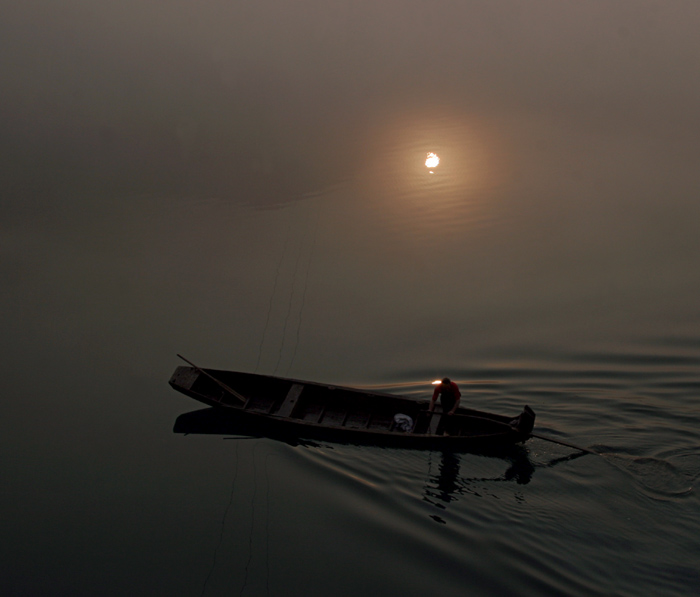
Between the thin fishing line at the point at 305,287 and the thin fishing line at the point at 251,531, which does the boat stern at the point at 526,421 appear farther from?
the thin fishing line at the point at 305,287

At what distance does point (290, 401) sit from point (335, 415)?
1.08m

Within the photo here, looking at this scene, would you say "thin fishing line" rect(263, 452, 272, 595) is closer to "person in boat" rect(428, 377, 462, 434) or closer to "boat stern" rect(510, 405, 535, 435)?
"person in boat" rect(428, 377, 462, 434)

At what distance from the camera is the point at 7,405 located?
1489 centimetres

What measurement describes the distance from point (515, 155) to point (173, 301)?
18.7 metres

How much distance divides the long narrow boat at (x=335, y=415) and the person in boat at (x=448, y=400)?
9 centimetres

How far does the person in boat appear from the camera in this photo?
1281 centimetres

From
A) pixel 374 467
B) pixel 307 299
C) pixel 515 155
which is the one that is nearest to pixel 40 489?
pixel 374 467

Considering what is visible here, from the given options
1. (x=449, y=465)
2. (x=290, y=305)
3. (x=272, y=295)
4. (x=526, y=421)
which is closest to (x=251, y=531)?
(x=449, y=465)

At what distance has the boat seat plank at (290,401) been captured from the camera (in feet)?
45.3

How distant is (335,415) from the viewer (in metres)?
14.1

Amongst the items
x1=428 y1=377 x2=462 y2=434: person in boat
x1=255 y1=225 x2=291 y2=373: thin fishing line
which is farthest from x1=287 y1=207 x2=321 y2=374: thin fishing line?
x1=428 y1=377 x2=462 y2=434: person in boat

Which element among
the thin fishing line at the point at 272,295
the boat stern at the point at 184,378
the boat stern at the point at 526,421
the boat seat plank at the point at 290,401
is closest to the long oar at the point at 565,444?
the boat stern at the point at 526,421

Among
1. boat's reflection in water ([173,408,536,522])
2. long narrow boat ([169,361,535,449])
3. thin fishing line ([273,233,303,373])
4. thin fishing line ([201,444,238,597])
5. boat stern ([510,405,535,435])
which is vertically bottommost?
thin fishing line ([201,444,238,597])

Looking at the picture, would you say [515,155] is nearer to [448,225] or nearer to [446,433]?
[448,225]
